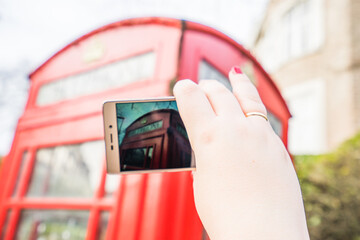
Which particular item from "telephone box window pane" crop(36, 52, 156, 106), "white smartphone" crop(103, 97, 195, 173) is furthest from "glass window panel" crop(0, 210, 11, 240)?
"white smartphone" crop(103, 97, 195, 173)

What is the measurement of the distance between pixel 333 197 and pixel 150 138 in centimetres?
315

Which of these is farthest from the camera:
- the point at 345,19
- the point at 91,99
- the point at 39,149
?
the point at 345,19

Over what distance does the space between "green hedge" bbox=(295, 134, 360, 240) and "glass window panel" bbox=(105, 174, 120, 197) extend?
226 cm

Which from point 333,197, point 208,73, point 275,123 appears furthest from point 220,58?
point 333,197

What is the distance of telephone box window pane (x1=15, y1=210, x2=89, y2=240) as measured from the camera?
156cm

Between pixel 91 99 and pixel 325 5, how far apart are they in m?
7.23

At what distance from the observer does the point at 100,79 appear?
1.88 m

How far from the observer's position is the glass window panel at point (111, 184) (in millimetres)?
1476

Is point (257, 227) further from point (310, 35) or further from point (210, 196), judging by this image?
point (310, 35)

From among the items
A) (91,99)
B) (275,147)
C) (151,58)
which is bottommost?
(275,147)

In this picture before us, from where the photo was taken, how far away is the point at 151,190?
129 centimetres

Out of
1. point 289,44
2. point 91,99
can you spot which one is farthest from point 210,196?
point 289,44

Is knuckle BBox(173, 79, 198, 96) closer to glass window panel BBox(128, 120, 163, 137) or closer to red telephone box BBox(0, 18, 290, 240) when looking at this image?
glass window panel BBox(128, 120, 163, 137)

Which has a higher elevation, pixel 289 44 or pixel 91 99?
pixel 289 44
